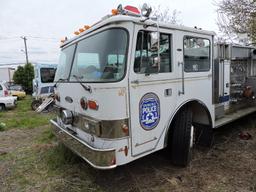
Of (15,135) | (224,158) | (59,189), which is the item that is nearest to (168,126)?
(224,158)

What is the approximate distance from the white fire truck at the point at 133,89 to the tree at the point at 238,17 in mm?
7739

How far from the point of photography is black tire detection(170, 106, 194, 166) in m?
3.45

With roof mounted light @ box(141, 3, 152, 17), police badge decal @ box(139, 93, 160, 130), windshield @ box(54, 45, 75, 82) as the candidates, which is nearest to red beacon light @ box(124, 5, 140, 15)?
roof mounted light @ box(141, 3, 152, 17)

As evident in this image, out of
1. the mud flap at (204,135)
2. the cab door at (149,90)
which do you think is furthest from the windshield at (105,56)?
the mud flap at (204,135)

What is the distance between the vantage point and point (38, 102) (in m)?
11.8

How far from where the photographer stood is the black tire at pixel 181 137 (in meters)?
3.45

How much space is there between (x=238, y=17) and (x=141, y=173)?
1047 cm

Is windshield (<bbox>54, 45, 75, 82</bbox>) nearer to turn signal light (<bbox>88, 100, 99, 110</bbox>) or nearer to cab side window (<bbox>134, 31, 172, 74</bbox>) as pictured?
turn signal light (<bbox>88, 100, 99, 110</bbox>)

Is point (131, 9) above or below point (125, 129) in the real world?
above

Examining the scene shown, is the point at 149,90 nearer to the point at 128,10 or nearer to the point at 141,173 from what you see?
the point at 128,10

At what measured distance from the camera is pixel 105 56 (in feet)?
9.34

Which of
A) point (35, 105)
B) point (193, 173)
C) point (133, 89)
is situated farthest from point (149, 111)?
point (35, 105)

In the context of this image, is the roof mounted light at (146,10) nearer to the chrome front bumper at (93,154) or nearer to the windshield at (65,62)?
the windshield at (65,62)

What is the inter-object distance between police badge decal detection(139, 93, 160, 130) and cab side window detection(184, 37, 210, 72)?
2.80 ft
